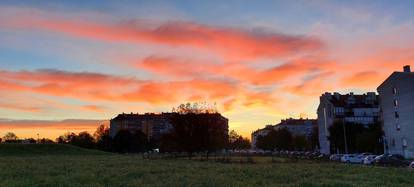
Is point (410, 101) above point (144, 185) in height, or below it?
above

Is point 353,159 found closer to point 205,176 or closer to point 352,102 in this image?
point 205,176

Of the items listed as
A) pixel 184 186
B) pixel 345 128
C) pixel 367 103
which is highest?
pixel 367 103

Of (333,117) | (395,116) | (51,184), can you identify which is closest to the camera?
(51,184)

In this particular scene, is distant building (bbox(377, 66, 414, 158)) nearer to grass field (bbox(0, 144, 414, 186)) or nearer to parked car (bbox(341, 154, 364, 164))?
parked car (bbox(341, 154, 364, 164))

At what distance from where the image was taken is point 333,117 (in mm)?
188500

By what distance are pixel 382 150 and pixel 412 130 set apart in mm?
23918

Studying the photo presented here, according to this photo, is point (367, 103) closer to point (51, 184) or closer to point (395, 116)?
point (395, 116)

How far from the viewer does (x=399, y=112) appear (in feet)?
426

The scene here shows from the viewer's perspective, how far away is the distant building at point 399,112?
407 ft

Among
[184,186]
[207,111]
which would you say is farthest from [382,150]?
[184,186]

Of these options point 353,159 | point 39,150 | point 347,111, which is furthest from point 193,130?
point 347,111

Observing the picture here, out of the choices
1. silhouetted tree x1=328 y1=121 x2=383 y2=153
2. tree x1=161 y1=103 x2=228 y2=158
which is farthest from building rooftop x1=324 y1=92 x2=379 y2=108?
tree x1=161 y1=103 x2=228 y2=158

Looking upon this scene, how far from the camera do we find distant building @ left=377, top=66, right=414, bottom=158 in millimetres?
123938

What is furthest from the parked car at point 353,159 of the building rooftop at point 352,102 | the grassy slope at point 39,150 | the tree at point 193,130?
the building rooftop at point 352,102
